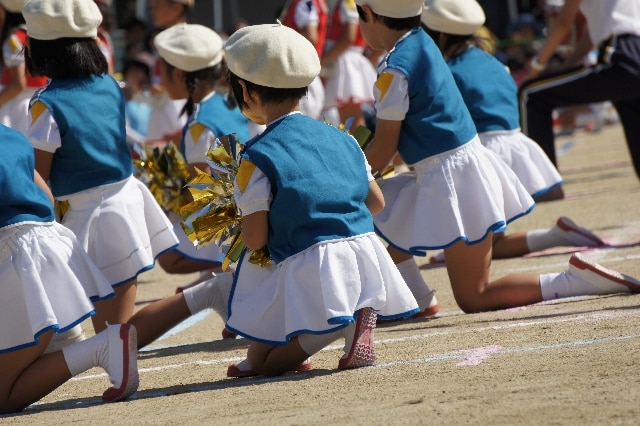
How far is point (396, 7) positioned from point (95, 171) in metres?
1.66

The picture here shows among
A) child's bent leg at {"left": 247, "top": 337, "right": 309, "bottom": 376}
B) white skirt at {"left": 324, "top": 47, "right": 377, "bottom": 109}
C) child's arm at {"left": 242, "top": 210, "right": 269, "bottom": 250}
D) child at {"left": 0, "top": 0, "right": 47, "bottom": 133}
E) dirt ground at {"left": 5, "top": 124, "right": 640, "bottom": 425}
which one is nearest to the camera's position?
dirt ground at {"left": 5, "top": 124, "right": 640, "bottom": 425}

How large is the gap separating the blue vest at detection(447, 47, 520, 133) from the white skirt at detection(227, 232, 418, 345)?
271cm

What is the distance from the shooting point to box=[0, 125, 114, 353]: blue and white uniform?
4.88 m

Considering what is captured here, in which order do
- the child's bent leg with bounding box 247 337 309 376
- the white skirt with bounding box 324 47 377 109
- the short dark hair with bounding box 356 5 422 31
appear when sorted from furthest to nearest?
the white skirt with bounding box 324 47 377 109, the short dark hair with bounding box 356 5 422 31, the child's bent leg with bounding box 247 337 309 376

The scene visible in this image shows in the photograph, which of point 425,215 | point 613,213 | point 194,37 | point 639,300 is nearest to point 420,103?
point 425,215

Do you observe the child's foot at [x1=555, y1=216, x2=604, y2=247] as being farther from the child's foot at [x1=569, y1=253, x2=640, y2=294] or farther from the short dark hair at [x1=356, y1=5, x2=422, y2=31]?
the short dark hair at [x1=356, y1=5, x2=422, y2=31]

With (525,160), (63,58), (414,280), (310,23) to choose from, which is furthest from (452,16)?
(310,23)

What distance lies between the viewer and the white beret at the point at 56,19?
5930 millimetres

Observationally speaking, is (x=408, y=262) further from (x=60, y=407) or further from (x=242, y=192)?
(x=60, y=407)

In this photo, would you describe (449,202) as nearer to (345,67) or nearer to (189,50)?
(189,50)

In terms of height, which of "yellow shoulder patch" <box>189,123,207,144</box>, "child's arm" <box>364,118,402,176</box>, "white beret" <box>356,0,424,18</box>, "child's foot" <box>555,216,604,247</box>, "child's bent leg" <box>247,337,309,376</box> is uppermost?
"white beret" <box>356,0,424,18</box>

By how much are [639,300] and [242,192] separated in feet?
6.63

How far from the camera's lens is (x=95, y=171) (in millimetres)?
6004

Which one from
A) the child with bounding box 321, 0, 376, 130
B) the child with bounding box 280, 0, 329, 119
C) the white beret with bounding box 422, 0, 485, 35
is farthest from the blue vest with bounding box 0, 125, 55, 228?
the child with bounding box 321, 0, 376, 130
